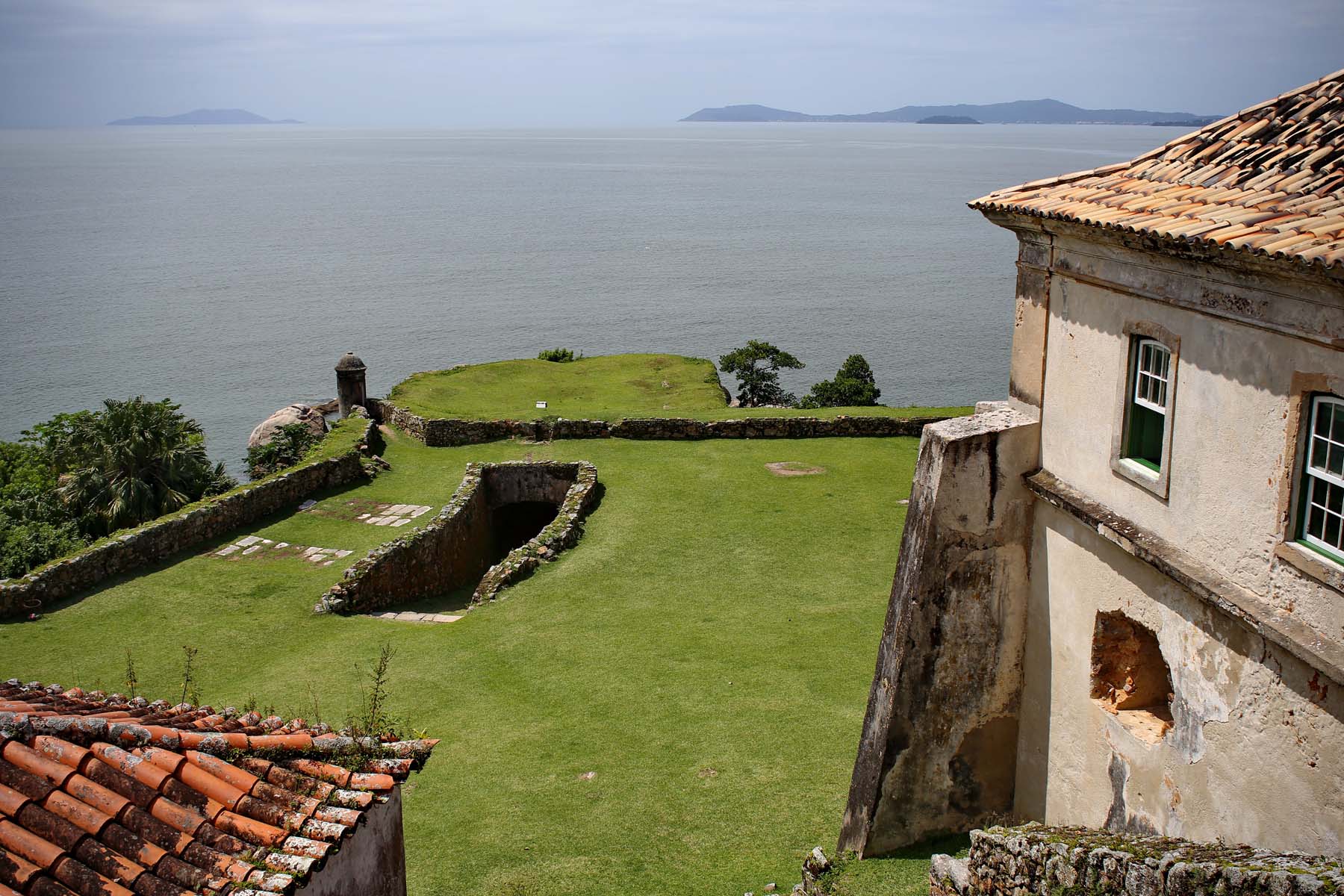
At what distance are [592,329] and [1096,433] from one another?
232ft

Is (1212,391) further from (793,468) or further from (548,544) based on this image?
(793,468)

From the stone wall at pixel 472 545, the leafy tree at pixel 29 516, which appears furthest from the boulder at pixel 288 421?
the stone wall at pixel 472 545

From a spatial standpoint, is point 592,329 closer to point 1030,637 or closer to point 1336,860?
point 1030,637

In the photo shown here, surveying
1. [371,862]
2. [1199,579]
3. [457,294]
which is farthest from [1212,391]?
[457,294]

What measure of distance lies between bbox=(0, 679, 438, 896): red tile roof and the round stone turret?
26.7 m

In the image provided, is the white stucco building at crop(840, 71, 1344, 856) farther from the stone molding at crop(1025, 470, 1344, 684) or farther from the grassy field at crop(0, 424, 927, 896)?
the grassy field at crop(0, 424, 927, 896)

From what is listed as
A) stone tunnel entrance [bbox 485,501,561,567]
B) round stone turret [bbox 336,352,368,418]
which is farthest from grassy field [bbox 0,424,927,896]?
round stone turret [bbox 336,352,368,418]

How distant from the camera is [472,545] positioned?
25.5 metres

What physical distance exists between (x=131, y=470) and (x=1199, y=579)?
28341mm

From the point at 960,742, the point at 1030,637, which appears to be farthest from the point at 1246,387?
the point at 960,742

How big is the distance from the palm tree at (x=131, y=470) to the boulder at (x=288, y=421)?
7212 mm

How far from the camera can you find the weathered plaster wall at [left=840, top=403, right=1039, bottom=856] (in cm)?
1162

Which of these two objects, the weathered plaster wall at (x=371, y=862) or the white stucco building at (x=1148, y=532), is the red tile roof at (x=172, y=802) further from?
the white stucco building at (x=1148, y=532)

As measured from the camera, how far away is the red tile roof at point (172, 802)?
24.8 ft
